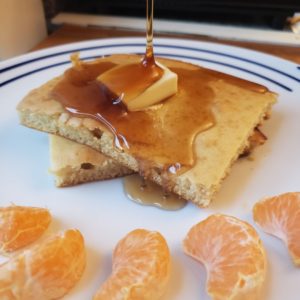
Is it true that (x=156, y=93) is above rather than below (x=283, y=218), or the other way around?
above

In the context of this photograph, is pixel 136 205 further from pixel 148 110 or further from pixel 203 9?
pixel 203 9

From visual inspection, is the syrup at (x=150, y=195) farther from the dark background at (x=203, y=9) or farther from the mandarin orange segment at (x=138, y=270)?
the dark background at (x=203, y=9)

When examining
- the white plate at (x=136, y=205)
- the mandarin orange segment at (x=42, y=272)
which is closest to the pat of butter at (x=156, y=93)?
the white plate at (x=136, y=205)

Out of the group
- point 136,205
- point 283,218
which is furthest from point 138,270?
point 283,218

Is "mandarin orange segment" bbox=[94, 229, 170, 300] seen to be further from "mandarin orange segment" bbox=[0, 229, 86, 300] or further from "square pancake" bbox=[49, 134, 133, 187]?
"square pancake" bbox=[49, 134, 133, 187]

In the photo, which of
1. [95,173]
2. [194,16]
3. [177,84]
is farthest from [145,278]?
[194,16]

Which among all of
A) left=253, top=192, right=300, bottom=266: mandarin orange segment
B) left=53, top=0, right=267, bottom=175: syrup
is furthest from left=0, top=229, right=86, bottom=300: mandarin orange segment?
left=253, top=192, right=300, bottom=266: mandarin orange segment

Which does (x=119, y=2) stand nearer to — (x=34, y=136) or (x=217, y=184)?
(x=34, y=136)
